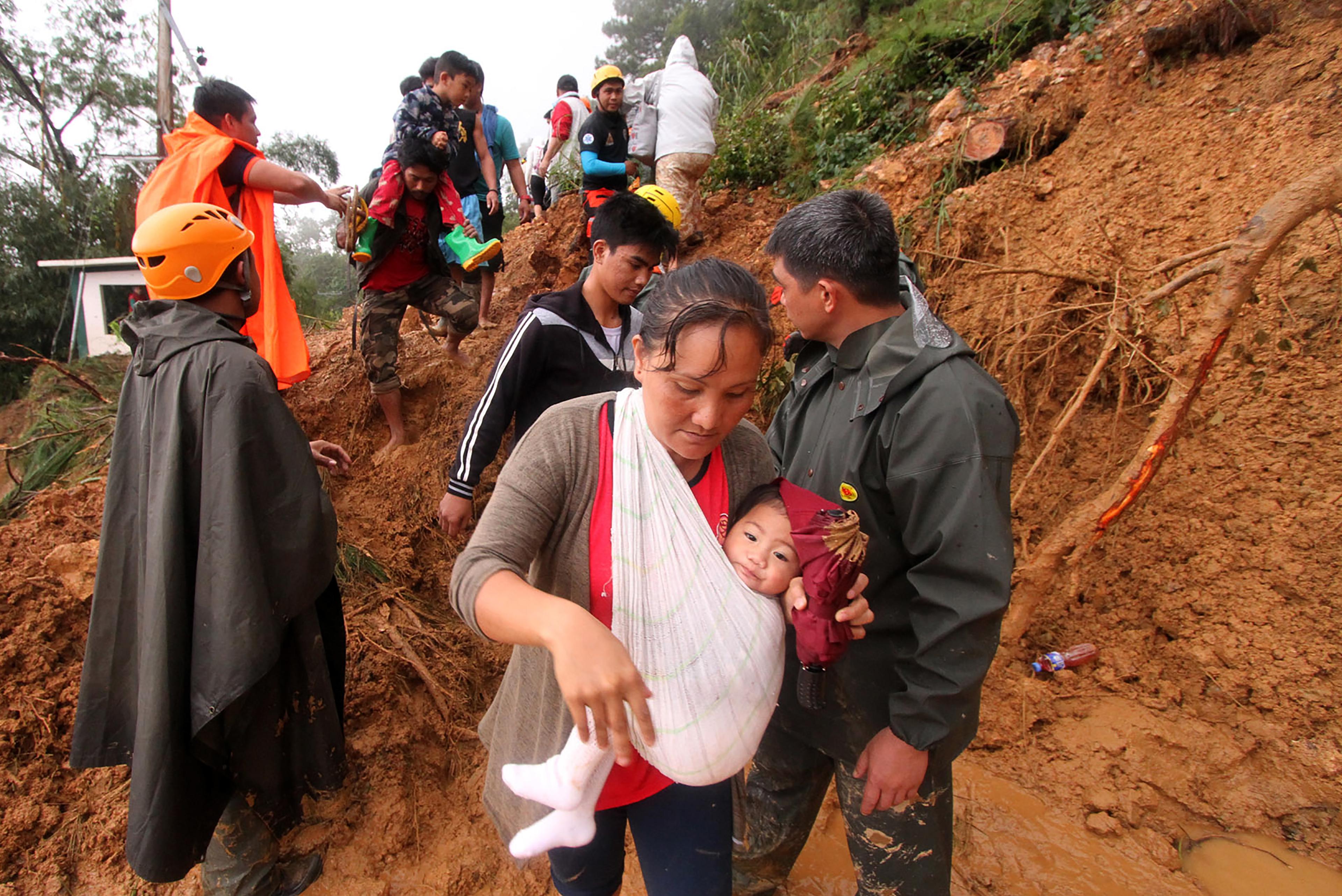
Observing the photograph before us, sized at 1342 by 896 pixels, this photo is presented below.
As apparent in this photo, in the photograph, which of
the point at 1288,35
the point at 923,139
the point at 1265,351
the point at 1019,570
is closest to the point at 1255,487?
the point at 1265,351

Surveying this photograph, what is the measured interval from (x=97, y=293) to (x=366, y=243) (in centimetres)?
1695

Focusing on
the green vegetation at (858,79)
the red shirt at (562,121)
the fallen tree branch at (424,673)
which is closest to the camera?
the fallen tree branch at (424,673)

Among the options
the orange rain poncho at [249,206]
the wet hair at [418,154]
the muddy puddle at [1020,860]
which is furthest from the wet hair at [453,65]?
the muddy puddle at [1020,860]

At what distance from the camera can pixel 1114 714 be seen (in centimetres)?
262

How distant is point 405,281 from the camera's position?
348 cm

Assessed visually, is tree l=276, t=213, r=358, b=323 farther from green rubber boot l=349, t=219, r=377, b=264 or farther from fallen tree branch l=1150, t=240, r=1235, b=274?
fallen tree branch l=1150, t=240, r=1235, b=274

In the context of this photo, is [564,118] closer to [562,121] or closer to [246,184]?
[562,121]

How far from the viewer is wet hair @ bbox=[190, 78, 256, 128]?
8.52 ft

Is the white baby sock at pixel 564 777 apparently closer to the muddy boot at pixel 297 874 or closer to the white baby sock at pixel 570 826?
the white baby sock at pixel 570 826

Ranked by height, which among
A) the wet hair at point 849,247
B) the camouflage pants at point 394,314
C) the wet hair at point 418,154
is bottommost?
the camouflage pants at point 394,314

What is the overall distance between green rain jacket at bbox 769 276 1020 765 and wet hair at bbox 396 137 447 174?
8.67 ft

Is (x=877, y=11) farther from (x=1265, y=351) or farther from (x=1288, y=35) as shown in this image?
(x=1265, y=351)

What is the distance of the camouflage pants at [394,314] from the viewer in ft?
11.3

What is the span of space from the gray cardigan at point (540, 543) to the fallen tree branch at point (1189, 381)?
171cm
